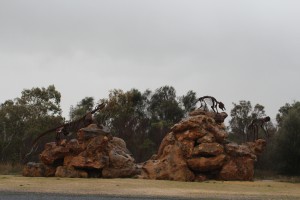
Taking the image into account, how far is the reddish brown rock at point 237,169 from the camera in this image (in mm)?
29141

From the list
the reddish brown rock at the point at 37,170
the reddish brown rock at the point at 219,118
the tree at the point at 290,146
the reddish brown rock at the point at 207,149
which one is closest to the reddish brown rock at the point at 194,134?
the reddish brown rock at the point at 207,149

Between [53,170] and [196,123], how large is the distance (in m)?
9.92

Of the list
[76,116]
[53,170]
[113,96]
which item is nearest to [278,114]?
[113,96]

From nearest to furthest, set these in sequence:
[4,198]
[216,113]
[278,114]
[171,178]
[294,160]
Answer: [4,198] → [171,178] → [216,113] → [294,160] → [278,114]

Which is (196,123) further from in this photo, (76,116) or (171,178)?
(76,116)

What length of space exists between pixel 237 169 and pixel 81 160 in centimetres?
1039

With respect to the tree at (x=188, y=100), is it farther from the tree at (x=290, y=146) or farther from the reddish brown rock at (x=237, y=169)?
the reddish brown rock at (x=237, y=169)

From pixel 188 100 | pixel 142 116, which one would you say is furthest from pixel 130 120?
pixel 188 100

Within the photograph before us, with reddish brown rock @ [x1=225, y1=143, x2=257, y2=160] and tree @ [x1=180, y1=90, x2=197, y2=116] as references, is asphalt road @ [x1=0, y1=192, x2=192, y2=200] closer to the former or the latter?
reddish brown rock @ [x1=225, y1=143, x2=257, y2=160]

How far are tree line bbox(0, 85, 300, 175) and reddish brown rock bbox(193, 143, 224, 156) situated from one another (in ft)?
37.3

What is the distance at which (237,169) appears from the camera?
96.5 feet

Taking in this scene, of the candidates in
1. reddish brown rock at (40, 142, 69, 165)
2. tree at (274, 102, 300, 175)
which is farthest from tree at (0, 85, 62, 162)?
tree at (274, 102, 300, 175)

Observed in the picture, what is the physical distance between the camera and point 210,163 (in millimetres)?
28656

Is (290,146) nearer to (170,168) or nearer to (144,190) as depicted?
(170,168)
